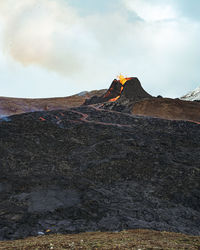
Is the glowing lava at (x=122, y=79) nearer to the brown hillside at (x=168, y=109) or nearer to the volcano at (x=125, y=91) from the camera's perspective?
the volcano at (x=125, y=91)

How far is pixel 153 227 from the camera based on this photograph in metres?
8.31

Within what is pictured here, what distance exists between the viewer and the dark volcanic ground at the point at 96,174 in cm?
863

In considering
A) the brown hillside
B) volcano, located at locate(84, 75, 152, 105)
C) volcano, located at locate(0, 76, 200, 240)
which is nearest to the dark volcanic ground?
volcano, located at locate(0, 76, 200, 240)

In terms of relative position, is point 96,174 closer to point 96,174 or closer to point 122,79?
point 96,174

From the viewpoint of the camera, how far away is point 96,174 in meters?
13.0

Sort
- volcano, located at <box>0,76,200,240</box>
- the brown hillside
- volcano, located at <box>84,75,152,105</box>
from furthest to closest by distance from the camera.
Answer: volcano, located at <box>84,75,152,105</box> < the brown hillside < volcano, located at <box>0,76,200,240</box>

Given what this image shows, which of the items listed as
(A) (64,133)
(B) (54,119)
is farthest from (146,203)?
(B) (54,119)

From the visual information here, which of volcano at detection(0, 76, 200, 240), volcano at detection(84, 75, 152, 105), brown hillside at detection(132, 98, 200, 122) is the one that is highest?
volcano at detection(84, 75, 152, 105)

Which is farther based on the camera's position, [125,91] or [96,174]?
[125,91]

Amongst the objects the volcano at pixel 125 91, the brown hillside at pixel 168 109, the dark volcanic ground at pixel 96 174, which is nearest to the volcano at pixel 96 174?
the dark volcanic ground at pixel 96 174

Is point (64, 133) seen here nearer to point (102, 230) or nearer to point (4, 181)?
point (4, 181)

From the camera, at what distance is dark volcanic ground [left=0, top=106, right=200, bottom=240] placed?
8633mm

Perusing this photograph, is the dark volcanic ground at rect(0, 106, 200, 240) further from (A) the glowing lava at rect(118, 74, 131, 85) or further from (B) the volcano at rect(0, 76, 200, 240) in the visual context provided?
(A) the glowing lava at rect(118, 74, 131, 85)

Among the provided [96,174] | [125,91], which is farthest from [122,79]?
[96,174]
